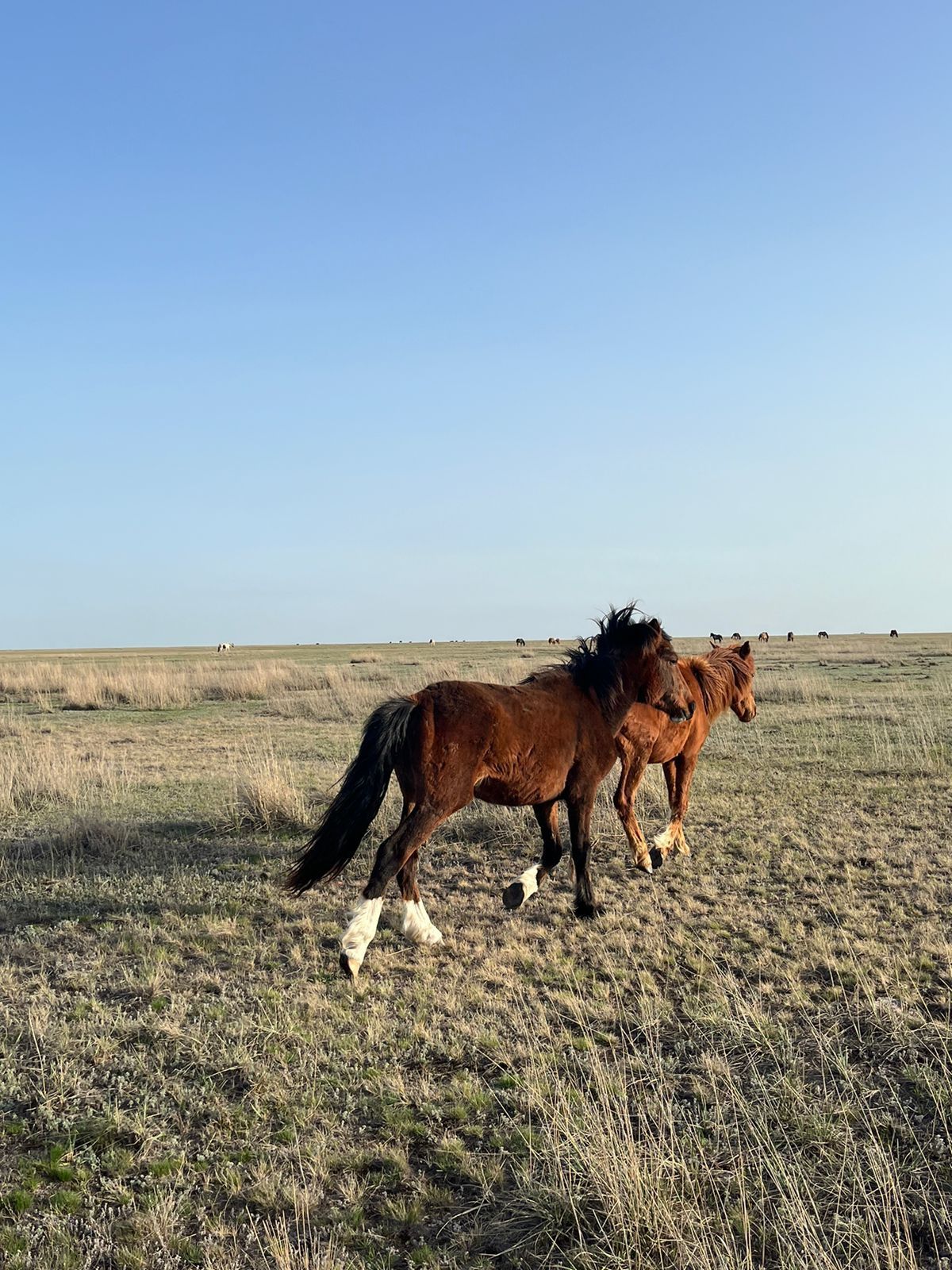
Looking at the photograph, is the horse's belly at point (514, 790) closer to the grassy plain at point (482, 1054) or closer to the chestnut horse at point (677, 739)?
the grassy plain at point (482, 1054)

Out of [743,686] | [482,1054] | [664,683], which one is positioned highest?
[664,683]

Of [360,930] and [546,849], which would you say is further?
[546,849]

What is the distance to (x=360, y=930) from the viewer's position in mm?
5281

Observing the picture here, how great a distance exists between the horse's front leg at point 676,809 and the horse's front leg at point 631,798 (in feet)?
0.35

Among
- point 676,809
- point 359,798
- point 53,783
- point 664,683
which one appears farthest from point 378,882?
point 53,783

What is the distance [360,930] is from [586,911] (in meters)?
A: 1.88

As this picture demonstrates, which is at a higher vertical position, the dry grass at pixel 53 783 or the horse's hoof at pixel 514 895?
the horse's hoof at pixel 514 895

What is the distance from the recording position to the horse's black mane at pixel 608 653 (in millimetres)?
→ 6898

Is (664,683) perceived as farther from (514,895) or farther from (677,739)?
(514,895)

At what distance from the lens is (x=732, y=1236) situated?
280cm

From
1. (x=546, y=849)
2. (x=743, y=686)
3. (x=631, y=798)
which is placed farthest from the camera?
(x=743, y=686)

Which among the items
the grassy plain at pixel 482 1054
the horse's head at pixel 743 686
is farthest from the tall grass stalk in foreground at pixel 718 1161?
the horse's head at pixel 743 686

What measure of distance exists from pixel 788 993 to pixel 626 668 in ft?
9.37

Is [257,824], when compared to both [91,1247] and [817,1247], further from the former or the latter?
[817,1247]
